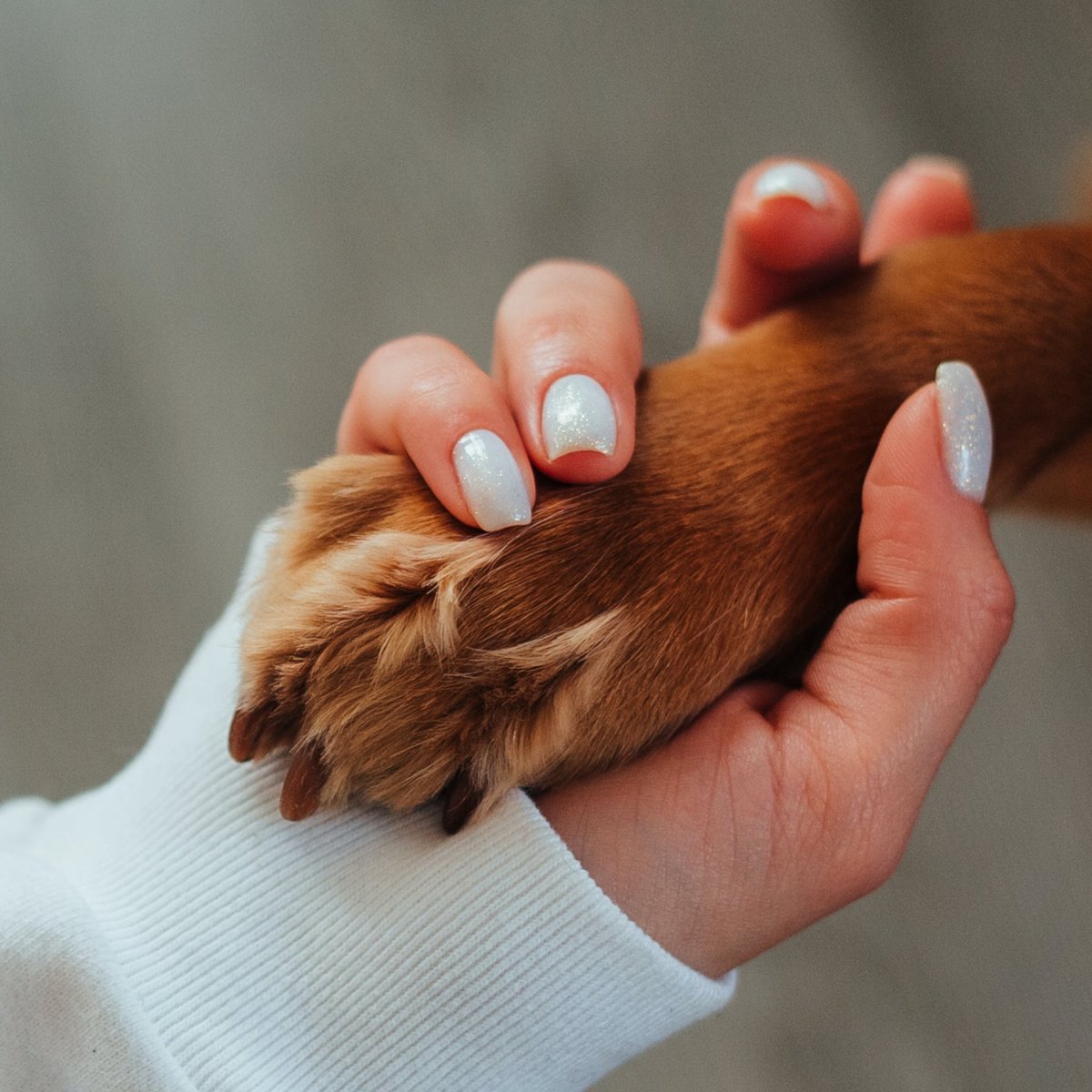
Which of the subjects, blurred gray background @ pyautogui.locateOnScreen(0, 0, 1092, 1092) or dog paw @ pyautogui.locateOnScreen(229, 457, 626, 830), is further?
blurred gray background @ pyautogui.locateOnScreen(0, 0, 1092, 1092)

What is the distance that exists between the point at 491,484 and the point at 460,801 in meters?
0.19

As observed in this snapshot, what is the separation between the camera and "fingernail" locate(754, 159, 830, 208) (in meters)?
0.85

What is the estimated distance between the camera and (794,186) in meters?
0.85

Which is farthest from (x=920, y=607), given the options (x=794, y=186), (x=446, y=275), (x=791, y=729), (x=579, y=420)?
(x=446, y=275)

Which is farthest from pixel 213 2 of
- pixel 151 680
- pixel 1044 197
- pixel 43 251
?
pixel 1044 197

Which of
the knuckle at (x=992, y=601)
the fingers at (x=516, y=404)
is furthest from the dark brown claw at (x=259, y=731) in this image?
the knuckle at (x=992, y=601)

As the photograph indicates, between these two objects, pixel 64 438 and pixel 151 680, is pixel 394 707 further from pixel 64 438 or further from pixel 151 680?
pixel 64 438

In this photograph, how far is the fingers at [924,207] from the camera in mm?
1138

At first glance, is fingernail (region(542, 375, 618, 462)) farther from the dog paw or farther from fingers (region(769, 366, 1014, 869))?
fingers (region(769, 366, 1014, 869))

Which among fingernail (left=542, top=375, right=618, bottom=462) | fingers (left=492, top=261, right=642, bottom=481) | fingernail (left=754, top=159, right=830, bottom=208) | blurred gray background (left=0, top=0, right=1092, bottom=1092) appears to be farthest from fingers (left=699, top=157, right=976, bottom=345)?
blurred gray background (left=0, top=0, right=1092, bottom=1092)

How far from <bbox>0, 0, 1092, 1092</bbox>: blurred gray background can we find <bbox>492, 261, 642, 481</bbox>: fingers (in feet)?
2.12

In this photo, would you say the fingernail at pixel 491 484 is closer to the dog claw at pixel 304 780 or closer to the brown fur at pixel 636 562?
the brown fur at pixel 636 562

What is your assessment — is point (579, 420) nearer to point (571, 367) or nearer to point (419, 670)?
point (571, 367)

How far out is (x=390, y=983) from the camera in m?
0.65
